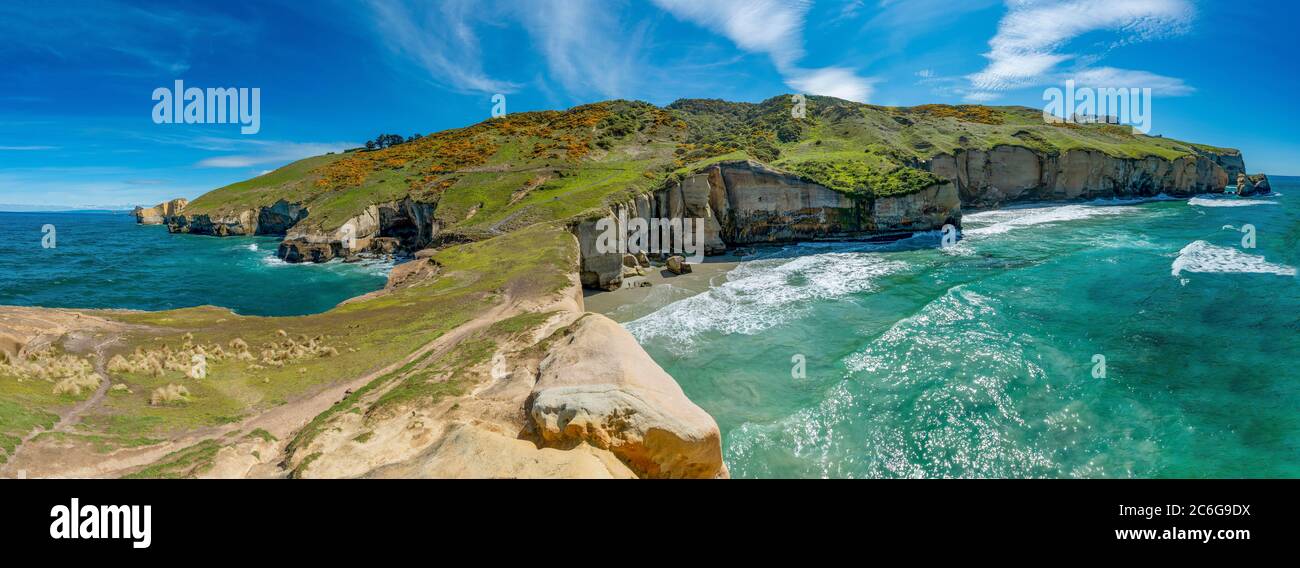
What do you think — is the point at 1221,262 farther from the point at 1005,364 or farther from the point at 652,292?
the point at 652,292

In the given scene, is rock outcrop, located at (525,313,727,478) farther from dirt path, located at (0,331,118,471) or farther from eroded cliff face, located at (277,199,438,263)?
eroded cliff face, located at (277,199,438,263)

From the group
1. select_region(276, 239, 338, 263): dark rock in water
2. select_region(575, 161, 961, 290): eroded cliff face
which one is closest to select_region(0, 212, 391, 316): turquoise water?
select_region(276, 239, 338, 263): dark rock in water

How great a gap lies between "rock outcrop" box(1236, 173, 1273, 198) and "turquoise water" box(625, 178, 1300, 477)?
80264 mm

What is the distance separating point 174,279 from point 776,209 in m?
62.6

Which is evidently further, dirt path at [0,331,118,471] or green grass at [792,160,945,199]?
green grass at [792,160,945,199]

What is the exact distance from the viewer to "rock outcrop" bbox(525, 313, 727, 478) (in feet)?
29.9

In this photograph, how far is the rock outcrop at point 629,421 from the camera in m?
9.12

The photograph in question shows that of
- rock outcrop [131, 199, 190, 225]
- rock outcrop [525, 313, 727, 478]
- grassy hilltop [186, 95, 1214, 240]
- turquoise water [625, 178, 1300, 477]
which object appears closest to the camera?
rock outcrop [525, 313, 727, 478]

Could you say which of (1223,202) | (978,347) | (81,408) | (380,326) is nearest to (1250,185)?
(1223,202)

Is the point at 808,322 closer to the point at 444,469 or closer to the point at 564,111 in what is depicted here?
the point at 444,469

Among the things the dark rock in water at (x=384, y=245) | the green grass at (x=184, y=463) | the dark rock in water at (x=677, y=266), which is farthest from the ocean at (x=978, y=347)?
the dark rock in water at (x=384, y=245)

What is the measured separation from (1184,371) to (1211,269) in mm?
23114

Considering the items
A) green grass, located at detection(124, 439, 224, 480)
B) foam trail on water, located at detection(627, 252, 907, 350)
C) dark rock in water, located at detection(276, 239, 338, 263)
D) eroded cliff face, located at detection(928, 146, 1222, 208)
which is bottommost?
green grass, located at detection(124, 439, 224, 480)

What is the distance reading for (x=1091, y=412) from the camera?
16219mm
